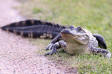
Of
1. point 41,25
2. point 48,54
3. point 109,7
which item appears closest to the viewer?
point 48,54

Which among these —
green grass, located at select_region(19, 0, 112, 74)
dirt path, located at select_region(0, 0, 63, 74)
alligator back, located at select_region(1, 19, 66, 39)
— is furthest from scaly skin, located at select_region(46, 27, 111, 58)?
alligator back, located at select_region(1, 19, 66, 39)

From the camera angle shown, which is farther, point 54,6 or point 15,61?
point 54,6

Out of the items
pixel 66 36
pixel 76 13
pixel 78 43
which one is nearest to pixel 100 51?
pixel 78 43

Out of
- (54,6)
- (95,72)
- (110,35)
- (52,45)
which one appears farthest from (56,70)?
(54,6)

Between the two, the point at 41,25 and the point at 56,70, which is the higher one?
the point at 41,25

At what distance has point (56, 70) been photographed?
621 centimetres

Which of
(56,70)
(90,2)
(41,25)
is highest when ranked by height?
(90,2)

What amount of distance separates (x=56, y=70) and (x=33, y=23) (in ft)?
11.6

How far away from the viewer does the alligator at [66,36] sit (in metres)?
6.53

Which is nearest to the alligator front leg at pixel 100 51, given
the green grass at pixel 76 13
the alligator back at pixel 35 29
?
the green grass at pixel 76 13

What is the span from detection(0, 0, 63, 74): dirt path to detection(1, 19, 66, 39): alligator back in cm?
26

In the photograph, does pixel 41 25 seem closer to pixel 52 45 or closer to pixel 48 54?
pixel 52 45

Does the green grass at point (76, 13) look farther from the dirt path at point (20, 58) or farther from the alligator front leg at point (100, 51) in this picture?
the alligator front leg at point (100, 51)

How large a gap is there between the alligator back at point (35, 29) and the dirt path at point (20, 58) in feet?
0.87
